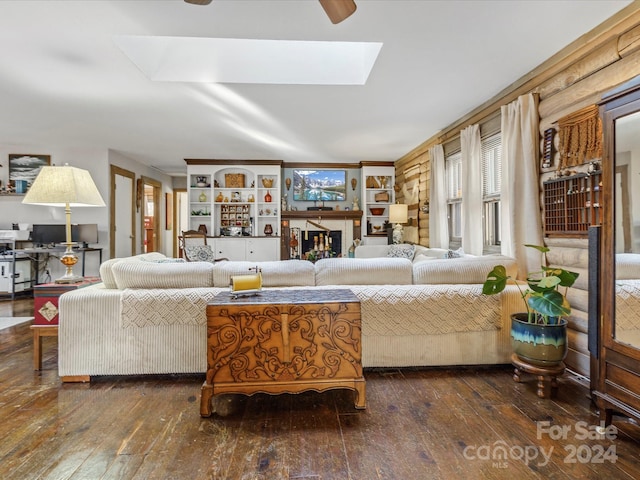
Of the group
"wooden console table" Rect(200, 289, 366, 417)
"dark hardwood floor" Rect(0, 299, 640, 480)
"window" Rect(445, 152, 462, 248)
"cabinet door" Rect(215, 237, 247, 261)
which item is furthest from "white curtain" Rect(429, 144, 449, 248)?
"cabinet door" Rect(215, 237, 247, 261)

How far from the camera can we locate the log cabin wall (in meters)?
2.16

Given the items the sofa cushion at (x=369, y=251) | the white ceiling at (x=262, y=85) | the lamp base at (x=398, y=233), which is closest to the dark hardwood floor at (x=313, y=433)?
the white ceiling at (x=262, y=85)

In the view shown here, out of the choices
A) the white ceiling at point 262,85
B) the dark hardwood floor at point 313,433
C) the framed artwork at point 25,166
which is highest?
the white ceiling at point 262,85

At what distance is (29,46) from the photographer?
2646 millimetres

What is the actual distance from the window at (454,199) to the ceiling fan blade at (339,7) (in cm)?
346

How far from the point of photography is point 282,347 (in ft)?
6.48

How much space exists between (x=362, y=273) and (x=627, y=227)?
5.21ft

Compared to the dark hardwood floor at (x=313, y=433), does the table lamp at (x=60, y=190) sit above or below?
above

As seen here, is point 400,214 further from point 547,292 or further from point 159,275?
point 159,275

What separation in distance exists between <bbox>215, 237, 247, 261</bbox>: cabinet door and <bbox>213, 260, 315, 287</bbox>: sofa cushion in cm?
465

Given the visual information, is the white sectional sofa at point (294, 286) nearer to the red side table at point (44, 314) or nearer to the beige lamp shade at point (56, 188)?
the red side table at point (44, 314)

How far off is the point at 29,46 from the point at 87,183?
43.8 inches

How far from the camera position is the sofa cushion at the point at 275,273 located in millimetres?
2568

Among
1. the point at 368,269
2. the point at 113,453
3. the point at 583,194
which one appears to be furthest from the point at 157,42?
the point at 583,194
